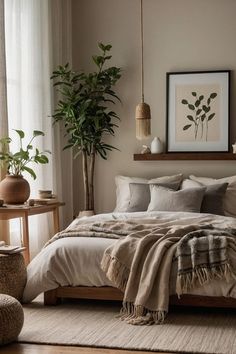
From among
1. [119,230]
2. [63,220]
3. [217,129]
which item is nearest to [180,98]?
[217,129]

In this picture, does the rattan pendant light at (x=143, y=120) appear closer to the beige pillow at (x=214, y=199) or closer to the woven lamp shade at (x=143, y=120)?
the woven lamp shade at (x=143, y=120)

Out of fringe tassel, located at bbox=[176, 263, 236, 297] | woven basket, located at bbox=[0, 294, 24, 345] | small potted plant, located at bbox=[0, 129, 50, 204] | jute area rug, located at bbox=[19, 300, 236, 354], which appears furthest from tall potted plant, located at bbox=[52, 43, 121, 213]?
woven basket, located at bbox=[0, 294, 24, 345]

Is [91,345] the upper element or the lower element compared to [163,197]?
lower

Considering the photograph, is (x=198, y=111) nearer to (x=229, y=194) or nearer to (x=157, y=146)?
(x=157, y=146)

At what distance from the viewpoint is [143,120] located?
680 cm

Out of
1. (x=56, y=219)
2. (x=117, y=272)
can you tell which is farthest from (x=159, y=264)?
(x=56, y=219)

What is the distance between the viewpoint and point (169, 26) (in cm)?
726

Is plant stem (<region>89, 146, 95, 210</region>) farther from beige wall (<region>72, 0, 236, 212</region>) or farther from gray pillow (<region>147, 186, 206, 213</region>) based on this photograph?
gray pillow (<region>147, 186, 206, 213</region>)

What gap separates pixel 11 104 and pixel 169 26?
2.16m

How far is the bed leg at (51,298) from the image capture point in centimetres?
481

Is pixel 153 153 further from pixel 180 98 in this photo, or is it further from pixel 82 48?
pixel 82 48

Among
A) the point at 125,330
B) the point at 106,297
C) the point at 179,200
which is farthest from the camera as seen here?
the point at 179,200

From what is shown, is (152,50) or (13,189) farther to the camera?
(152,50)

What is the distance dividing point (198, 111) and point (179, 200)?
1382 millimetres
